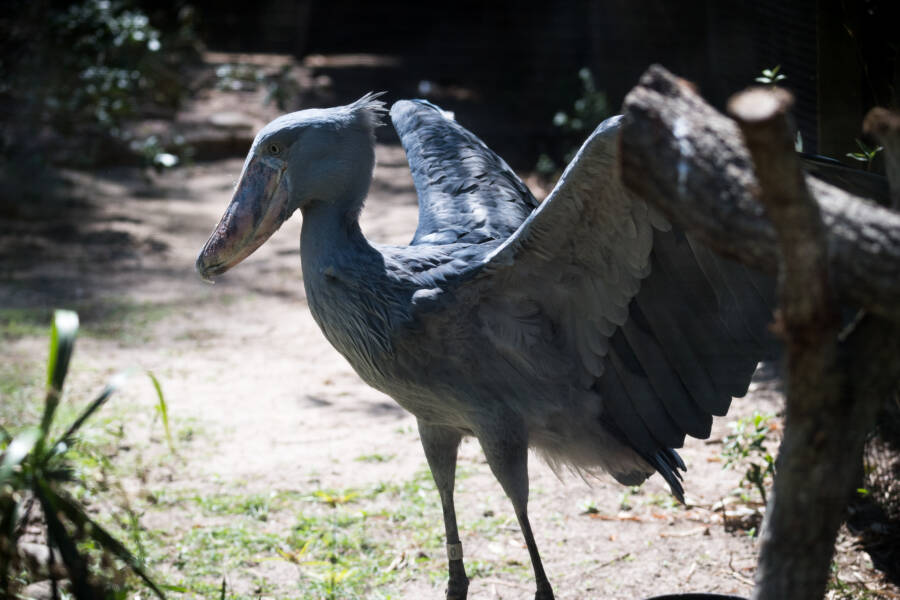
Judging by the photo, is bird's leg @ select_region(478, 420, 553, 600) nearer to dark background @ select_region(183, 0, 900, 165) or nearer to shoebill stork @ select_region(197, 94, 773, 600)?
shoebill stork @ select_region(197, 94, 773, 600)

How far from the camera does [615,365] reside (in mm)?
2369

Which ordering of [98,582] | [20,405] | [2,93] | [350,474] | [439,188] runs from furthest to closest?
[2,93]
[20,405]
[350,474]
[439,188]
[98,582]

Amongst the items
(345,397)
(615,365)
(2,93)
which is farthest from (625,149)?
(2,93)

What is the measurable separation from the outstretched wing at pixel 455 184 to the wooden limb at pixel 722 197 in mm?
1303

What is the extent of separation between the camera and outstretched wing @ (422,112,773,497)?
81.7 inches

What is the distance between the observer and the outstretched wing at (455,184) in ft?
8.90

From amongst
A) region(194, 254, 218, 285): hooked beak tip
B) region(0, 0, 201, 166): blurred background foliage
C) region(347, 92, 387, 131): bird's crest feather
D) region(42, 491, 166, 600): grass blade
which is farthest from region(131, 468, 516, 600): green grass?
region(0, 0, 201, 166): blurred background foliage

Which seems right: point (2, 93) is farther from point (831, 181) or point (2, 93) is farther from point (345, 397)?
point (831, 181)

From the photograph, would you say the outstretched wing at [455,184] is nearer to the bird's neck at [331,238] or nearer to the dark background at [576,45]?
the bird's neck at [331,238]

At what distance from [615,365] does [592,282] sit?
25 cm

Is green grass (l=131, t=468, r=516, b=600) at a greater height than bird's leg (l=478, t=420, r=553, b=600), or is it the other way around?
bird's leg (l=478, t=420, r=553, b=600)

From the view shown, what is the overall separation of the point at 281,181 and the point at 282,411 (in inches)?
68.0

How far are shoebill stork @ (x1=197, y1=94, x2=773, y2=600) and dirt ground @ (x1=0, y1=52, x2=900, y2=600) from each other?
479mm

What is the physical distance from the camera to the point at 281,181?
7.78 feet
